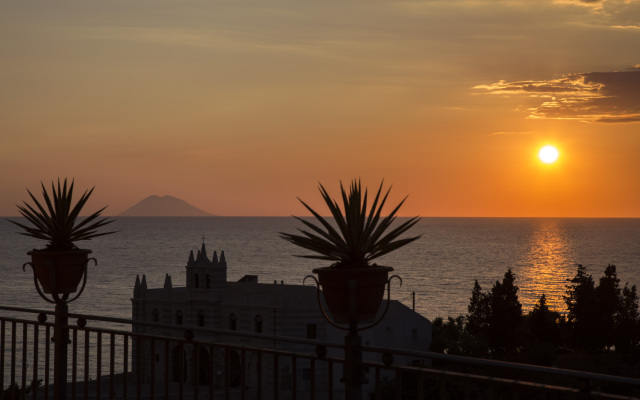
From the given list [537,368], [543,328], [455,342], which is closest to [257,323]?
[455,342]

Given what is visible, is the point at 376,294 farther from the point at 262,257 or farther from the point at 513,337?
the point at 262,257

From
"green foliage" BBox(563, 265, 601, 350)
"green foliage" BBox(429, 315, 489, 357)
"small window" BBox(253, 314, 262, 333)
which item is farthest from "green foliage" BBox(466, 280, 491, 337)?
"small window" BBox(253, 314, 262, 333)

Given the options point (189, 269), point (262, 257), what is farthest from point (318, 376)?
point (262, 257)

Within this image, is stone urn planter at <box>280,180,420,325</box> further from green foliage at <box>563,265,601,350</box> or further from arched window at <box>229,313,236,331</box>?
green foliage at <box>563,265,601,350</box>

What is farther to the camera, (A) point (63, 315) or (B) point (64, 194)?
(B) point (64, 194)

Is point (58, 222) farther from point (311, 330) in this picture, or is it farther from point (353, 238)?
point (311, 330)

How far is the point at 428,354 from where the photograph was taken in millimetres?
4535

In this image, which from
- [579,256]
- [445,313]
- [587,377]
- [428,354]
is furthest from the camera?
[579,256]

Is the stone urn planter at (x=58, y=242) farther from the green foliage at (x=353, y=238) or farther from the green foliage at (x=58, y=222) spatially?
the green foliage at (x=353, y=238)

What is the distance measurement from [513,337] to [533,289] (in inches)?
2564

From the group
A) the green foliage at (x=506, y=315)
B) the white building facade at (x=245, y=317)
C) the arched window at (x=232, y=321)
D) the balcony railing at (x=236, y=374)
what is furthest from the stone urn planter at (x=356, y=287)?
the green foliage at (x=506, y=315)

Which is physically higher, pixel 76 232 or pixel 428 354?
pixel 76 232

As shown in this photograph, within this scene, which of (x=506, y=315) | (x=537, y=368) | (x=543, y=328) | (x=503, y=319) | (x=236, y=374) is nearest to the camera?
(x=537, y=368)

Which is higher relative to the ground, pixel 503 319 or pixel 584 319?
pixel 584 319
